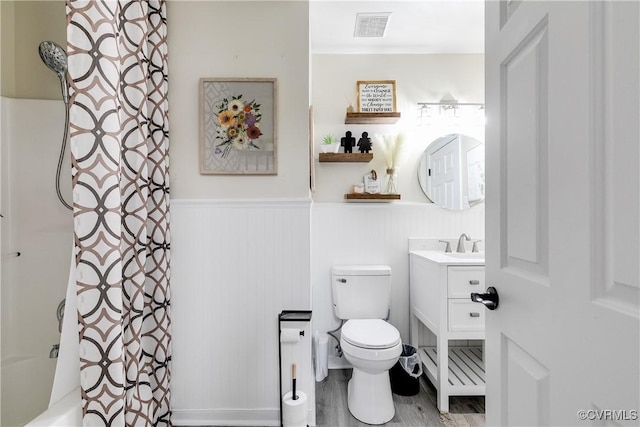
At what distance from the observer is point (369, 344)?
1.75m

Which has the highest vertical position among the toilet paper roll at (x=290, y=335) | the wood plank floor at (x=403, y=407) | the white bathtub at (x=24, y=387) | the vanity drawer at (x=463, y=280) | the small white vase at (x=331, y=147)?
the small white vase at (x=331, y=147)

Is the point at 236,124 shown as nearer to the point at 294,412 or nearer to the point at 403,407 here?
the point at 294,412

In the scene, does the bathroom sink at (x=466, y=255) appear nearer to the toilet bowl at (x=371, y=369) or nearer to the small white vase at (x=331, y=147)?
the toilet bowl at (x=371, y=369)

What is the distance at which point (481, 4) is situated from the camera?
203cm

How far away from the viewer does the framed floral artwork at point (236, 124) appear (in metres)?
1.77

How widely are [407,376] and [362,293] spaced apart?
Result: 61 cm

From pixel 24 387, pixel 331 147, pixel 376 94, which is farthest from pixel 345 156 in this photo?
pixel 24 387

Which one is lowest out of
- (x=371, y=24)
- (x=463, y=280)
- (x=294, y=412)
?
(x=294, y=412)

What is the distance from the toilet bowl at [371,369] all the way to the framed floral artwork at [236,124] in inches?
44.6

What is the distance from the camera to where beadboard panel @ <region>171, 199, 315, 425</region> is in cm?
175

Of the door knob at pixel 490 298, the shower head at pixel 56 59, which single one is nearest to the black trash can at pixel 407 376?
the door knob at pixel 490 298

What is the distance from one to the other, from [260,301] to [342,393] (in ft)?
3.04

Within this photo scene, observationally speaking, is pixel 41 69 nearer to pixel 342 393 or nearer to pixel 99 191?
pixel 99 191

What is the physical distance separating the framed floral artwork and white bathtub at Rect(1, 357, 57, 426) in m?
1.25
